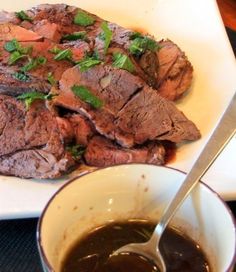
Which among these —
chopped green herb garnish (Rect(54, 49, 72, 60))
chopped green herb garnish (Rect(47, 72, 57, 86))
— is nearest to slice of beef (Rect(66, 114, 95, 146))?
chopped green herb garnish (Rect(47, 72, 57, 86))

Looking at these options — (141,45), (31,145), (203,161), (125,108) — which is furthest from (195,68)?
(203,161)

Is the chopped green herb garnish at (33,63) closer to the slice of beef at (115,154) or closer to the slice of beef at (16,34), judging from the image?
the slice of beef at (16,34)

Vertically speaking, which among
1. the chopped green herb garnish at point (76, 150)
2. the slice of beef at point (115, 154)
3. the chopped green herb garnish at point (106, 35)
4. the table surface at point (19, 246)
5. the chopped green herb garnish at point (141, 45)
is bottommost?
the table surface at point (19, 246)

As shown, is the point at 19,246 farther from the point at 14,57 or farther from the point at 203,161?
the point at 14,57

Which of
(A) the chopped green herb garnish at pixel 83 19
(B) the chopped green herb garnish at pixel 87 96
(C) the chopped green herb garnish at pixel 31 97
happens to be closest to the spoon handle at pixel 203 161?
(B) the chopped green herb garnish at pixel 87 96

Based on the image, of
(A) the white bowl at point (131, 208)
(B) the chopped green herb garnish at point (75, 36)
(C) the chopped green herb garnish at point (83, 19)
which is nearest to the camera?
(A) the white bowl at point (131, 208)

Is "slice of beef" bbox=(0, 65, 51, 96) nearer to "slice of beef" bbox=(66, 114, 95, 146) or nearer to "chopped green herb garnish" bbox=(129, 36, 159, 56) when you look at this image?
"slice of beef" bbox=(66, 114, 95, 146)
